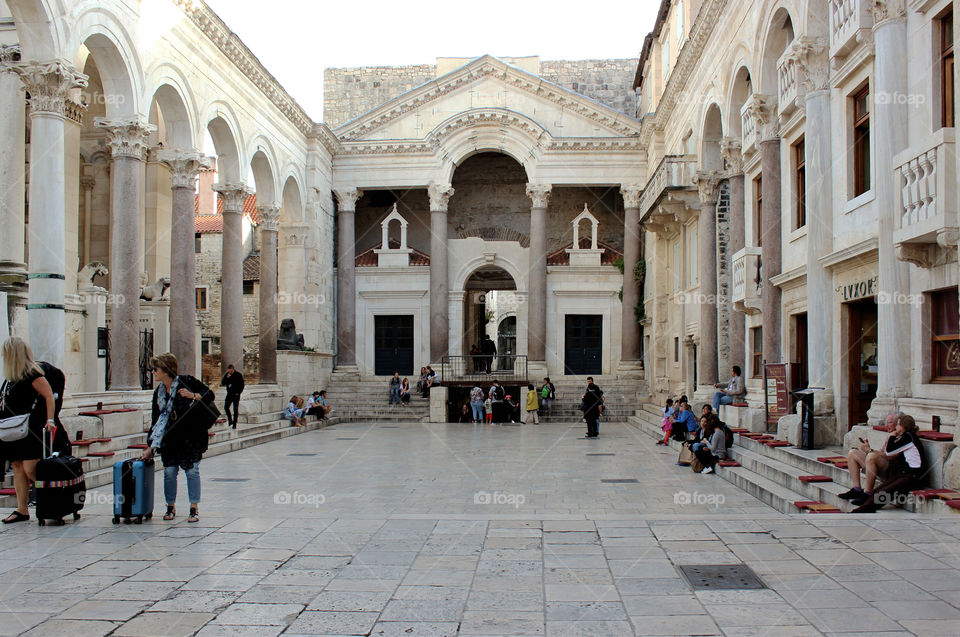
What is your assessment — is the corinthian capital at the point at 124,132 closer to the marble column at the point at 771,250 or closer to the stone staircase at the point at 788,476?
the marble column at the point at 771,250

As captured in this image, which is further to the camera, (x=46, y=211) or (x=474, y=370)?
(x=474, y=370)

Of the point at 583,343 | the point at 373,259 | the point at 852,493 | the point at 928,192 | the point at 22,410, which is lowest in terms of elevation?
the point at 852,493

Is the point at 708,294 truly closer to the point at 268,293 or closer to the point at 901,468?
the point at 901,468

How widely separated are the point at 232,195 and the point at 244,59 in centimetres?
364

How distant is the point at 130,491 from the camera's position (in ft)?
25.3

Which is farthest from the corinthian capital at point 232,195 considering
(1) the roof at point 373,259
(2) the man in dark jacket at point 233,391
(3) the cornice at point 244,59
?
(1) the roof at point 373,259

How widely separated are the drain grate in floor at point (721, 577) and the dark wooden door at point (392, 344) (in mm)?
25886

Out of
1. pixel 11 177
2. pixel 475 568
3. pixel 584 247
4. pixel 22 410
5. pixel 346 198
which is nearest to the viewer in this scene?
pixel 475 568

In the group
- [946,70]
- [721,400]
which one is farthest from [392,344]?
[946,70]

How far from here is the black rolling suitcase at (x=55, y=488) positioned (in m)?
7.50

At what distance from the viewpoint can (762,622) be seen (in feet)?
15.5

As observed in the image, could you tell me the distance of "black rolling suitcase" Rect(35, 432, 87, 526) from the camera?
750 centimetres

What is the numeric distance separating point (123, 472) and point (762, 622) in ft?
18.8

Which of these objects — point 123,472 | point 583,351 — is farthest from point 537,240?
point 123,472
